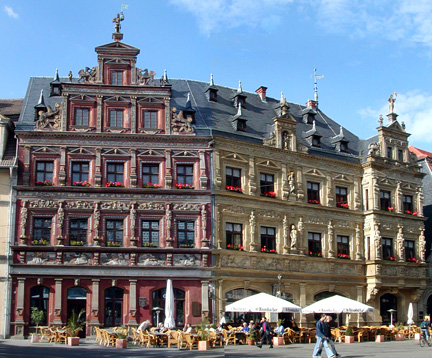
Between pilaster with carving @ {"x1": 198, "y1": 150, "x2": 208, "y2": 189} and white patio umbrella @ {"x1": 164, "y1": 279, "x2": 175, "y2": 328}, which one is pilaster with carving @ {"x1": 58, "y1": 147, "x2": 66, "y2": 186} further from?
white patio umbrella @ {"x1": 164, "y1": 279, "x2": 175, "y2": 328}

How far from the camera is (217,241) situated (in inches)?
1435

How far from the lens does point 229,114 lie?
41.3 meters

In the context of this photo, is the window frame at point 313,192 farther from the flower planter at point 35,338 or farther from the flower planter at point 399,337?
the flower planter at point 35,338

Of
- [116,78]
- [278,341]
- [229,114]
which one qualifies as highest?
[116,78]

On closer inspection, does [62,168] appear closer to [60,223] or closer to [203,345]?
[60,223]

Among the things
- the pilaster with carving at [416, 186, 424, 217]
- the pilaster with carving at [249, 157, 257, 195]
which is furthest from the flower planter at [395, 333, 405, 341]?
the pilaster with carving at [249, 157, 257, 195]

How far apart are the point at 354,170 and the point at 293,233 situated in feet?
23.6

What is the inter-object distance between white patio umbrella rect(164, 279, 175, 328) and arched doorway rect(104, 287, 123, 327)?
3384 millimetres

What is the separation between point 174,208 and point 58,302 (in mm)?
8037

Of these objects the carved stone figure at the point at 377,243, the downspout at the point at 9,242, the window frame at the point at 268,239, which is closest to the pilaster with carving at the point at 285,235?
the window frame at the point at 268,239

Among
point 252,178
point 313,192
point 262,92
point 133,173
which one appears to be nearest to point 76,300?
point 133,173

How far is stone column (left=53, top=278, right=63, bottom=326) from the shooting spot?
3378 cm

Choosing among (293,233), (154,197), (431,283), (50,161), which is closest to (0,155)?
(50,161)

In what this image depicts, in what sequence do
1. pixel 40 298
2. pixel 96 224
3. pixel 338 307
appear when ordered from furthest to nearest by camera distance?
1. pixel 96 224
2. pixel 40 298
3. pixel 338 307
